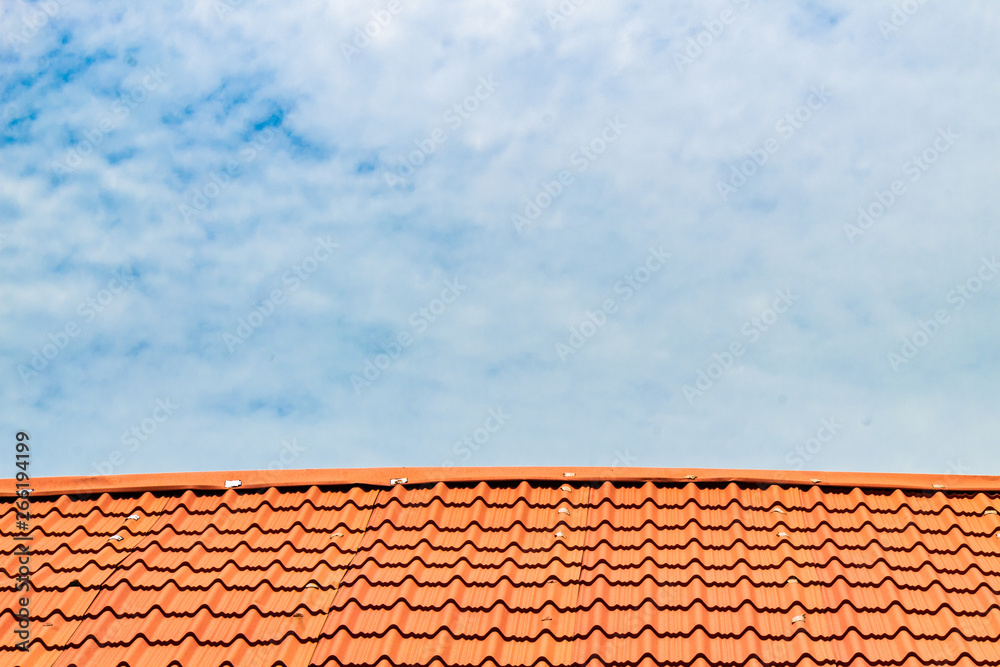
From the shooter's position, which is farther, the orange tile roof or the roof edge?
the roof edge

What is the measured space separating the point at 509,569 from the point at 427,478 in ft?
4.64

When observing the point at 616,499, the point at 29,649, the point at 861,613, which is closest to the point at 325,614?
the point at 29,649

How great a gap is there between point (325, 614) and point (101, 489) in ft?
8.60

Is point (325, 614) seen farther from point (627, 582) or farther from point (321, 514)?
point (627, 582)

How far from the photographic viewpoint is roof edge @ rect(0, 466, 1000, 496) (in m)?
6.84

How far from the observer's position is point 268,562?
616cm

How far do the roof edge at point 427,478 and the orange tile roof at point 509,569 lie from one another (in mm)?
16

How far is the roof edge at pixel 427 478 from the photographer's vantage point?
6.84m

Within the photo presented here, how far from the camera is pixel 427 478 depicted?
7.13 m

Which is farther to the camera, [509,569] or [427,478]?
[427,478]

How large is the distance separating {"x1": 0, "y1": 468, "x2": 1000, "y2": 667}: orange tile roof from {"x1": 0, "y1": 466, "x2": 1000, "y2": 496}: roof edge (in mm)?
16

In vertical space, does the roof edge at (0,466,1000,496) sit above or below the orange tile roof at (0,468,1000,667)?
above

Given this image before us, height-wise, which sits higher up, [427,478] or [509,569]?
[427,478]

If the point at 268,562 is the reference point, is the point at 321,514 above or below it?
above
